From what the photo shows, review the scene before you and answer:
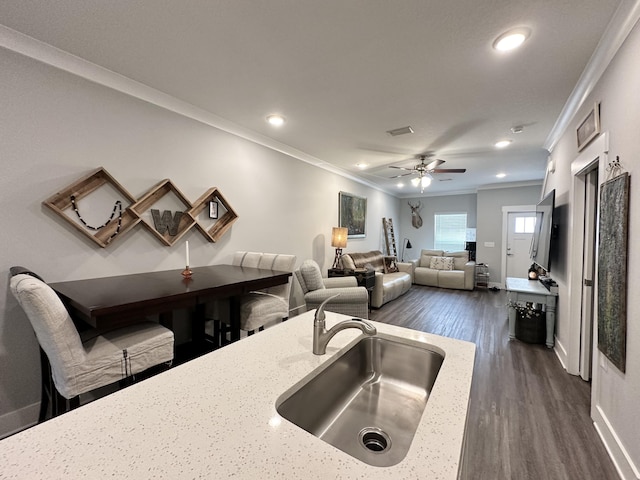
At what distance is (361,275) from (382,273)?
5.00ft

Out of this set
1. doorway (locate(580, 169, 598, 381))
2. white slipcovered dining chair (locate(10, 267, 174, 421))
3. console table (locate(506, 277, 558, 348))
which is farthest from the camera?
console table (locate(506, 277, 558, 348))

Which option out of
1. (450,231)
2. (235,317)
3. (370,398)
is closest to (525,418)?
(370,398)

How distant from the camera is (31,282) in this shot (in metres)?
1.32

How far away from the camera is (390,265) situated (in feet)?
20.7

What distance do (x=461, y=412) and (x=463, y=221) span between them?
7.81 meters

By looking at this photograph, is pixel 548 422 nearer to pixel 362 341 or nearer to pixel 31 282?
pixel 362 341

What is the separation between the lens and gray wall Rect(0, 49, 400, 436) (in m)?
1.81

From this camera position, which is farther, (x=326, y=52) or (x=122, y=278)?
(x=122, y=278)

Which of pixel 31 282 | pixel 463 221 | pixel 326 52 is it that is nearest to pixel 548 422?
pixel 326 52

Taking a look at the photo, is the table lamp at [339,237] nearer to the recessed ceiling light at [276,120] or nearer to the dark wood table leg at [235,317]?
the recessed ceiling light at [276,120]

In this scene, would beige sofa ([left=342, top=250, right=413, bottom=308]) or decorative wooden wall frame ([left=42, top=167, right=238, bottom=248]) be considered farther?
beige sofa ([left=342, top=250, right=413, bottom=308])

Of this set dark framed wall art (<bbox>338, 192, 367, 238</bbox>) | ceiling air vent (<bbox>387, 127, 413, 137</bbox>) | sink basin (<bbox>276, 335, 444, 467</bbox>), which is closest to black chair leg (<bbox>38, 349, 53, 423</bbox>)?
sink basin (<bbox>276, 335, 444, 467</bbox>)

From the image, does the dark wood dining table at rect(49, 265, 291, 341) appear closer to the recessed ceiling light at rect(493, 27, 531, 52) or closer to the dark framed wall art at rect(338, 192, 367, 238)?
the recessed ceiling light at rect(493, 27, 531, 52)

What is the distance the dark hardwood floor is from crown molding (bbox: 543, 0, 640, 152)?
7.58ft
